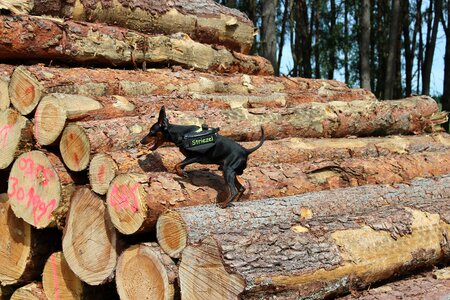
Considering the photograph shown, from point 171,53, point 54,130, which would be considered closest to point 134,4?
point 171,53

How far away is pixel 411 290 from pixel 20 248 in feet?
10.3

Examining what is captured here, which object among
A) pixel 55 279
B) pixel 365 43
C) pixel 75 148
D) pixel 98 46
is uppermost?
pixel 365 43

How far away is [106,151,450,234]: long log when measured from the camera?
11.5 feet

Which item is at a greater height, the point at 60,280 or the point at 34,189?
the point at 34,189

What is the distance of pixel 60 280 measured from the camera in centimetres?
431

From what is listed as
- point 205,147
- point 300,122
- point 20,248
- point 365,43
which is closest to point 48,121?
point 20,248

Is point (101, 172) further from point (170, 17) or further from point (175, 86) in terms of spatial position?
point (170, 17)

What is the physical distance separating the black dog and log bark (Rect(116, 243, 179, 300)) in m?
0.63

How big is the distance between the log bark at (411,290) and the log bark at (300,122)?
2.04 m

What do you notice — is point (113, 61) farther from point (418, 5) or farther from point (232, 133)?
point (418, 5)

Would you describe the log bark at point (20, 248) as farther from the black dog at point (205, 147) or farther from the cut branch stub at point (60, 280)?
the black dog at point (205, 147)

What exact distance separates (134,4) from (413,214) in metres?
4.34

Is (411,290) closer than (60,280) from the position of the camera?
Yes

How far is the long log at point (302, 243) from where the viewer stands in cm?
297
